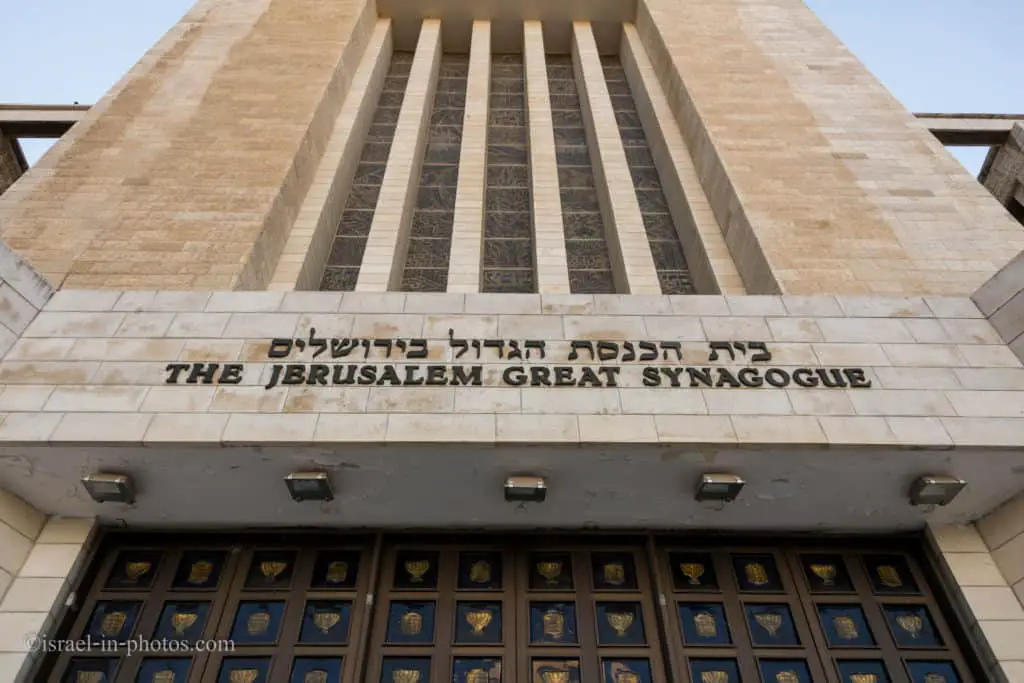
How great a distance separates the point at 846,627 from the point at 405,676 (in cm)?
438

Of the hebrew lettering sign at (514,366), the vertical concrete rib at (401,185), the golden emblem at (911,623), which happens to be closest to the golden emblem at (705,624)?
the golden emblem at (911,623)

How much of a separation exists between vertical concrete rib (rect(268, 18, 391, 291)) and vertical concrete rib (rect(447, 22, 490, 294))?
219cm

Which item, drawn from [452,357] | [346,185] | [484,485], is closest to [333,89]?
[346,185]

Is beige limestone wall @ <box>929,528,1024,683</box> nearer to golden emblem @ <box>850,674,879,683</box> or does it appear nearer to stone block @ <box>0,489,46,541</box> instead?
golden emblem @ <box>850,674,879,683</box>

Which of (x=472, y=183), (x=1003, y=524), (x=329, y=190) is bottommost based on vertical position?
(x=1003, y=524)

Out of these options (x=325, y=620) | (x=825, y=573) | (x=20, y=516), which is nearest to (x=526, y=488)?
(x=325, y=620)

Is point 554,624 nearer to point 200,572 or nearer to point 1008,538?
point 200,572

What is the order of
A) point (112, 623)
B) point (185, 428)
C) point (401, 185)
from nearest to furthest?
1. point (185, 428)
2. point (112, 623)
3. point (401, 185)

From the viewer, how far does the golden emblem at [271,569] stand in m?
6.87

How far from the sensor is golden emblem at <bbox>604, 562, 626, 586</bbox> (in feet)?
22.5

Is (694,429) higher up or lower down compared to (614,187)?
lower down

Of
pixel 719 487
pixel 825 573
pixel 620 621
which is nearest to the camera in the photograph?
pixel 719 487

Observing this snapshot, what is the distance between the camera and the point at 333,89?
13.0 m

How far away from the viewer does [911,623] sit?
6609mm
